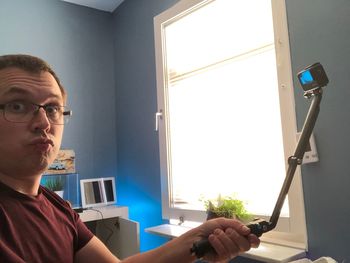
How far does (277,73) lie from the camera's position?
1.43 meters

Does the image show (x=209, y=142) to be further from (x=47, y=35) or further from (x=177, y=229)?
(x=47, y=35)

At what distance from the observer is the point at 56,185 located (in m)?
2.20

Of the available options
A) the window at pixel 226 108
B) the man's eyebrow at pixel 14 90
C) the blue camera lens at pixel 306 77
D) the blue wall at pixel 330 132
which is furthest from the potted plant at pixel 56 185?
the blue camera lens at pixel 306 77

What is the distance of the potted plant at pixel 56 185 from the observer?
2174 millimetres

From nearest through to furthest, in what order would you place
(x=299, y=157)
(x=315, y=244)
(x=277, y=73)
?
(x=299, y=157), (x=315, y=244), (x=277, y=73)

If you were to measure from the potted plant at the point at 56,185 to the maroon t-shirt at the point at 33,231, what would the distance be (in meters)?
1.27

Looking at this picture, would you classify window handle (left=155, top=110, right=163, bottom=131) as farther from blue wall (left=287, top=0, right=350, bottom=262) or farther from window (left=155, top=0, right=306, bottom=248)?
blue wall (left=287, top=0, right=350, bottom=262)

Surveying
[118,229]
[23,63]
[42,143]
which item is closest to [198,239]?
[42,143]

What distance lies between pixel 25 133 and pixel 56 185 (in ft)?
4.94

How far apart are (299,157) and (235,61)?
103 centimetres

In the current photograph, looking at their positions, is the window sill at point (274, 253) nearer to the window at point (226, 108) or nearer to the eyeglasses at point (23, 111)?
the window at point (226, 108)

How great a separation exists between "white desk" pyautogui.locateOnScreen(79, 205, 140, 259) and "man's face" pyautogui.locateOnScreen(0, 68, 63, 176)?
120 cm

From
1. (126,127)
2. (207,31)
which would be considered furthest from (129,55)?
(207,31)

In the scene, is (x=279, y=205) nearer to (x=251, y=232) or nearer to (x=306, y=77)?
(x=251, y=232)
